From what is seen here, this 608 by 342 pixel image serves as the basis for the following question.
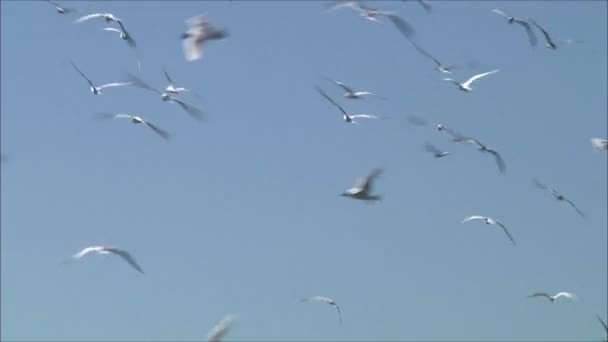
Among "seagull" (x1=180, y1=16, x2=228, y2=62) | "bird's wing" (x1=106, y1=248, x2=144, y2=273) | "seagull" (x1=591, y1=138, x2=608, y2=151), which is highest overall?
"seagull" (x1=180, y1=16, x2=228, y2=62)

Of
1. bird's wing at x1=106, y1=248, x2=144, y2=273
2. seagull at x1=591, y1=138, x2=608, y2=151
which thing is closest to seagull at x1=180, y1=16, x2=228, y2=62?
bird's wing at x1=106, y1=248, x2=144, y2=273

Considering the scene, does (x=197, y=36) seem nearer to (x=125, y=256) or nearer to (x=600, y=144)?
(x=125, y=256)

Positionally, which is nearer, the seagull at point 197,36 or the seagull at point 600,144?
the seagull at point 197,36

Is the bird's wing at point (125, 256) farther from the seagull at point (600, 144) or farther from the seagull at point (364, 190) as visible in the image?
the seagull at point (600, 144)

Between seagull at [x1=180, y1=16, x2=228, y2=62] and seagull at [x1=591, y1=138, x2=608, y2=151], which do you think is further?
seagull at [x1=591, y1=138, x2=608, y2=151]

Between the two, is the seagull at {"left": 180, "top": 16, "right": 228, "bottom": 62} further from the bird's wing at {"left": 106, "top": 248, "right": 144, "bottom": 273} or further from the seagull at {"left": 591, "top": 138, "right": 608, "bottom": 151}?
the seagull at {"left": 591, "top": 138, "right": 608, "bottom": 151}

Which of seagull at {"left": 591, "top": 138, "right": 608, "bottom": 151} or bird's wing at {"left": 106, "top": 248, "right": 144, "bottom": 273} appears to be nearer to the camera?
bird's wing at {"left": 106, "top": 248, "right": 144, "bottom": 273}

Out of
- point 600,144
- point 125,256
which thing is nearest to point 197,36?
point 125,256

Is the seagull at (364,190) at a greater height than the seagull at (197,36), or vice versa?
the seagull at (197,36)

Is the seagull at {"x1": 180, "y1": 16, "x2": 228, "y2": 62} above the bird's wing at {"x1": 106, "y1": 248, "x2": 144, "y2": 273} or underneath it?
above

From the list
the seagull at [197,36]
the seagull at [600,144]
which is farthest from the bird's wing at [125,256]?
the seagull at [600,144]

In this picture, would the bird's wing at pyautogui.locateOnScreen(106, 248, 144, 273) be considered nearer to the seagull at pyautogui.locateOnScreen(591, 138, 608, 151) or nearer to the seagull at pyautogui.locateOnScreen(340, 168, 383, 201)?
the seagull at pyautogui.locateOnScreen(340, 168, 383, 201)

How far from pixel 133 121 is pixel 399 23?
1110 cm

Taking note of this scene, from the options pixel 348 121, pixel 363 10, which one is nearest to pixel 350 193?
pixel 363 10
